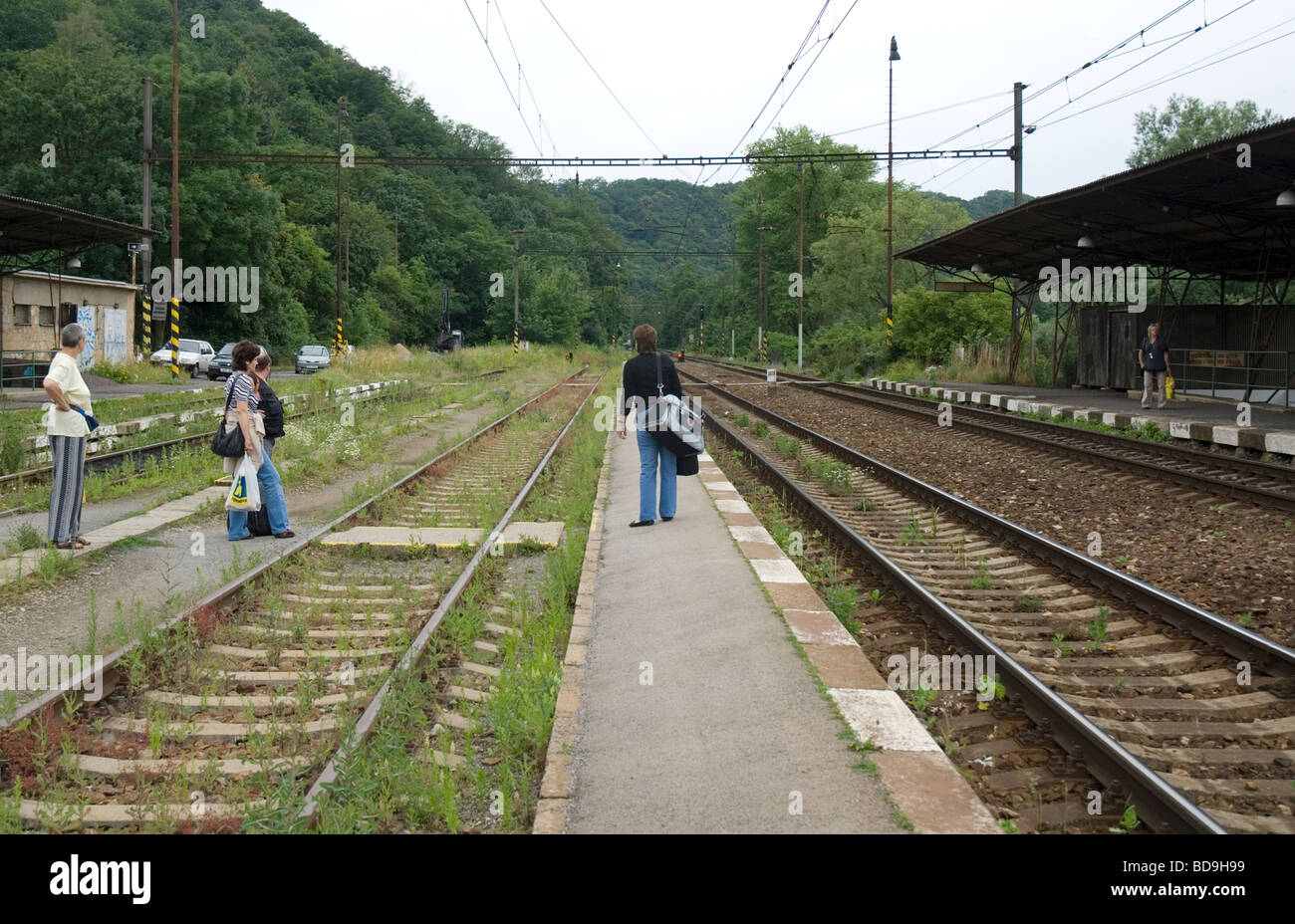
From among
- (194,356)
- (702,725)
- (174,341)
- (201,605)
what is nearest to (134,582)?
(201,605)

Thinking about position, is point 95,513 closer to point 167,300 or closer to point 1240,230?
point 1240,230

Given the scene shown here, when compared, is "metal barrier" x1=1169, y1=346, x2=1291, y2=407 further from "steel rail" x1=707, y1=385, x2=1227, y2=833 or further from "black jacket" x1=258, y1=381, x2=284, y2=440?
"black jacket" x1=258, y1=381, x2=284, y2=440

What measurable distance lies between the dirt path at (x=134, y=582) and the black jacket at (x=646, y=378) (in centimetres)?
337

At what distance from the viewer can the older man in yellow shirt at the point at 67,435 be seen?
9.17 meters

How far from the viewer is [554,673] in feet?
20.0

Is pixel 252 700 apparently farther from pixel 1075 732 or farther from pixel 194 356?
pixel 194 356

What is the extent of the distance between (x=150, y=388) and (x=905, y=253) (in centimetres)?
2206

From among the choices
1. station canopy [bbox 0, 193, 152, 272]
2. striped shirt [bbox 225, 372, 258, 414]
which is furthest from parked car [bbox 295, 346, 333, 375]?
striped shirt [bbox 225, 372, 258, 414]

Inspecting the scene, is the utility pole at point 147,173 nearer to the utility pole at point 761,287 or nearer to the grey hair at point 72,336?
the grey hair at point 72,336

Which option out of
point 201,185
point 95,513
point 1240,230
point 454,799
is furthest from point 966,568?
point 201,185

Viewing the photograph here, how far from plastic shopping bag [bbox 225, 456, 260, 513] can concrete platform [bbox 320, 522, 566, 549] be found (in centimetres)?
73

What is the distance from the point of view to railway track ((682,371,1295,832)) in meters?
4.61

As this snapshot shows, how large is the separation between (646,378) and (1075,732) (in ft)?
18.8

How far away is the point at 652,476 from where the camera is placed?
10.6 meters
